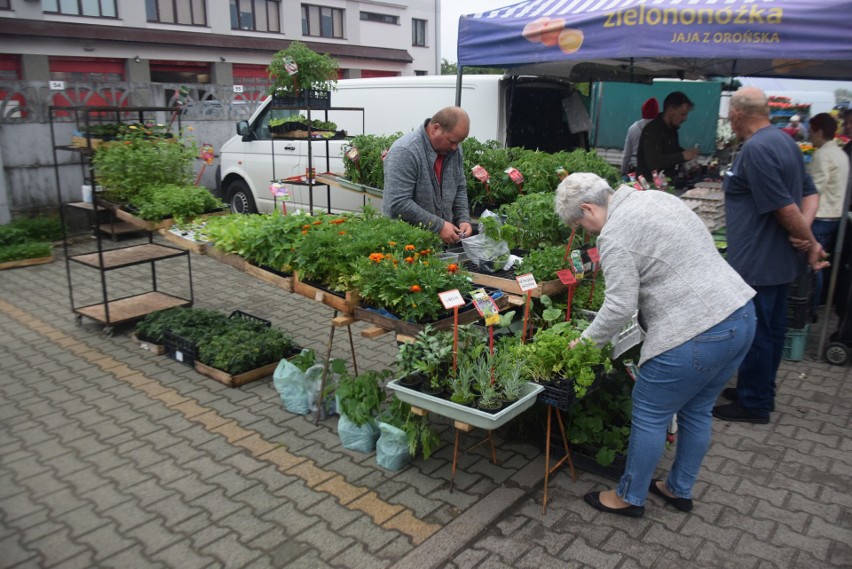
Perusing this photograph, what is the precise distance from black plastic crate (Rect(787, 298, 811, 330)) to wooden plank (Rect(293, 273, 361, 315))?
3758mm

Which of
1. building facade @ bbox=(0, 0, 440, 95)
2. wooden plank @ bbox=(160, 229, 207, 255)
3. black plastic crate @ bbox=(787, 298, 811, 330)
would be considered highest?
building facade @ bbox=(0, 0, 440, 95)

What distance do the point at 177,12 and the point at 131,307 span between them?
2122cm

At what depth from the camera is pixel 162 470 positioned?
3703 mm

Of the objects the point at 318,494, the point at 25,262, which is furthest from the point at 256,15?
the point at 318,494

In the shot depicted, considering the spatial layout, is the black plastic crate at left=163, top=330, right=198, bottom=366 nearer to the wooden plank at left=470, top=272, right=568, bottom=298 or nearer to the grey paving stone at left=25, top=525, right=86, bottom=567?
the grey paving stone at left=25, top=525, right=86, bottom=567

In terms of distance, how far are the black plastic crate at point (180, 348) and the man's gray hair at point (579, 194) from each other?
3.33 m

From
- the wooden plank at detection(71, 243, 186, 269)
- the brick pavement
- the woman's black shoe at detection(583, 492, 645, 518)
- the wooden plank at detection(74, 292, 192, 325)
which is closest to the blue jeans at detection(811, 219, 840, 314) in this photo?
the brick pavement

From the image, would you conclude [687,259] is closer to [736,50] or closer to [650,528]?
[650,528]

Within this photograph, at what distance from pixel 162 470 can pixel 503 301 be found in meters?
2.19

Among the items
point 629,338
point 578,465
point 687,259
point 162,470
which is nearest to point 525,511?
point 578,465

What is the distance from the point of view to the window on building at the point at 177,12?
23.0m

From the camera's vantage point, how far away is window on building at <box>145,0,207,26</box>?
23.0 m

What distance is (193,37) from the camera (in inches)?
915

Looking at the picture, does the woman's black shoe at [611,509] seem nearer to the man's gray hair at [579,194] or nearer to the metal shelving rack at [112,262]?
the man's gray hair at [579,194]
